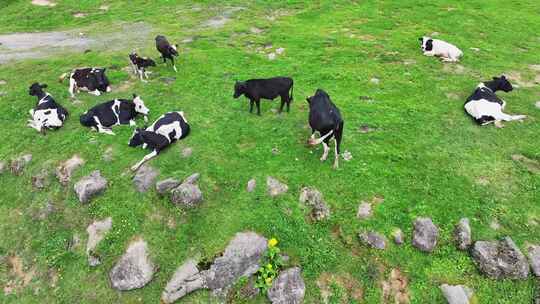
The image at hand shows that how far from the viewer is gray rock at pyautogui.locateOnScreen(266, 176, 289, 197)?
32.3 ft

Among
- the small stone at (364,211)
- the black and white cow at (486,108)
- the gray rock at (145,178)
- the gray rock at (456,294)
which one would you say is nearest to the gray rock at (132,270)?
the gray rock at (145,178)

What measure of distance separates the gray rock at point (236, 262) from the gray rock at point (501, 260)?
16.5 ft

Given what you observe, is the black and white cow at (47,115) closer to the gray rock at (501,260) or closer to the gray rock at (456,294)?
the gray rock at (456,294)

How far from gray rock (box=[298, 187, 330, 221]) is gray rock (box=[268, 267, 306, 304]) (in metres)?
1.63

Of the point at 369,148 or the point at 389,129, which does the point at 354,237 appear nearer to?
the point at 369,148

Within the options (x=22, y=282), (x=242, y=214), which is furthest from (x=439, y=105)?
(x=22, y=282)

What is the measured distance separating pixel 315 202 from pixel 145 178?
16.3 ft

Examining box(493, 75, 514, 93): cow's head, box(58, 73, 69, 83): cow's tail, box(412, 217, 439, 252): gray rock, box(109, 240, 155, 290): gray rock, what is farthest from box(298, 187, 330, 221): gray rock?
box(58, 73, 69, 83): cow's tail

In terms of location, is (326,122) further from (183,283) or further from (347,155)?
(183,283)

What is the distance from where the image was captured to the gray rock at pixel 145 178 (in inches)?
408

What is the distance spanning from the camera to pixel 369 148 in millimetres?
11469

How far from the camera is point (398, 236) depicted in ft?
29.2

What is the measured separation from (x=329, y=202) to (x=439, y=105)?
7.42m

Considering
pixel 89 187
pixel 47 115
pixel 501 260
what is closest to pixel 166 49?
pixel 47 115
